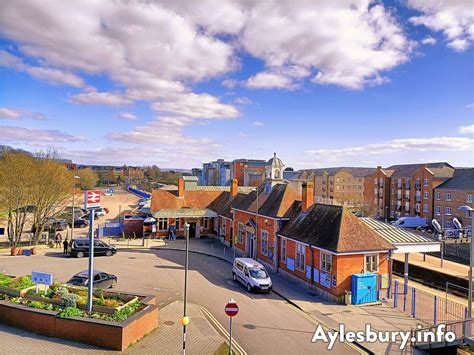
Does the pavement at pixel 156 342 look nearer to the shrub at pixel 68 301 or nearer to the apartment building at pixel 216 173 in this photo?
the shrub at pixel 68 301

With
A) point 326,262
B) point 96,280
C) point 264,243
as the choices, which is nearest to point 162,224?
point 264,243

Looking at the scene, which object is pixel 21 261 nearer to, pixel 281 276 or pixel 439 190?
pixel 281 276

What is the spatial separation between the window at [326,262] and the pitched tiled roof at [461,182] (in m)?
45.5

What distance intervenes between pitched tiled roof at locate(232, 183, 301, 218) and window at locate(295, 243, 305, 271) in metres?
3.38

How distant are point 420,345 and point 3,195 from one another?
35599 mm

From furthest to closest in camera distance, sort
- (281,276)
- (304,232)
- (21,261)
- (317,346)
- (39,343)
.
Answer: (21,261) → (281,276) → (304,232) → (317,346) → (39,343)

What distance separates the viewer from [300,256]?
22.6 metres

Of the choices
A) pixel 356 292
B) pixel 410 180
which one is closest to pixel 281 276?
pixel 356 292

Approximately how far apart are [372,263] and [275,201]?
368 inches

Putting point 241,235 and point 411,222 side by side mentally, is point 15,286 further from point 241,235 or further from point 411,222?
point 411,222

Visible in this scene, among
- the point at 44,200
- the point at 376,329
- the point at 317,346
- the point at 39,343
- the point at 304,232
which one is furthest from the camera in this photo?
the point at 44,200

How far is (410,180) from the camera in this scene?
6838 cm

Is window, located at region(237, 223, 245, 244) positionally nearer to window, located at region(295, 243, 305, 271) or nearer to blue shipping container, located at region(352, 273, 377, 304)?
window, located at region(295, 243, 305, 271)

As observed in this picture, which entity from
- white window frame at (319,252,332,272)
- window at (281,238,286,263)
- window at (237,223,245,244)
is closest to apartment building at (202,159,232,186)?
window at (237,223,245,244)
